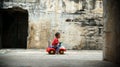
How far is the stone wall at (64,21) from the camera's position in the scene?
15.5 meters

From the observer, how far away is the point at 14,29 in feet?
56.8

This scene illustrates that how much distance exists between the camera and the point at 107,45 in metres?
9.22

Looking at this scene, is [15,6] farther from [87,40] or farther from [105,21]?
[105,21]

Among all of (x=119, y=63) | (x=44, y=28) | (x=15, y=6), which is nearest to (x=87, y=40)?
(x=44, y=28)

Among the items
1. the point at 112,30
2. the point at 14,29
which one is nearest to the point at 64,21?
the point at 14,29

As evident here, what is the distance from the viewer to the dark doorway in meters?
17.2

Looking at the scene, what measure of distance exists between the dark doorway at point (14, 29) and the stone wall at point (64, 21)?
5.31 feet

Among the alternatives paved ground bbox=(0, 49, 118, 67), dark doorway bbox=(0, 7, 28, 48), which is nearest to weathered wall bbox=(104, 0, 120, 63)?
paved ground bbox=(0, 49, 118, 67)

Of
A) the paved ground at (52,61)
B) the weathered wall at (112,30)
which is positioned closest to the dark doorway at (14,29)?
the paved ground at (52,61)

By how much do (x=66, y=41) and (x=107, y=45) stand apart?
21.1ft

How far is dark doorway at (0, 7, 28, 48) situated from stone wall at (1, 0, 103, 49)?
162cm

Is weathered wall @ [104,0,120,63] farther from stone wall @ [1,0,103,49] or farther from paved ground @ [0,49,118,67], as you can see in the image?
stone wall @ [1,0,103,49]

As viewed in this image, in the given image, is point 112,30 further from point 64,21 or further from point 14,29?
point 14,29

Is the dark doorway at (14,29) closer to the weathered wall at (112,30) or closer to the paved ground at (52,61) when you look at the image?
the paved ground at (52,61)
